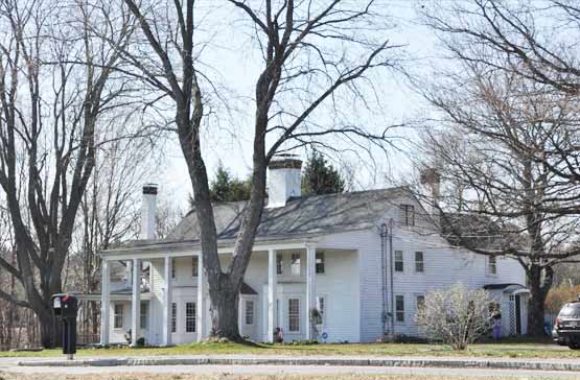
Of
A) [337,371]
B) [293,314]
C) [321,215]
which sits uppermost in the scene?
[321,215]

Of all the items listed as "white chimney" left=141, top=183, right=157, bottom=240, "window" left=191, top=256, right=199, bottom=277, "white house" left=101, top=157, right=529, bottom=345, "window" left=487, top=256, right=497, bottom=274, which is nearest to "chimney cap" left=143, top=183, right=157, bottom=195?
"white chimney" left=141, top=183, right=157, bottom=240

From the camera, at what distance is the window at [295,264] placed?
1746 inches

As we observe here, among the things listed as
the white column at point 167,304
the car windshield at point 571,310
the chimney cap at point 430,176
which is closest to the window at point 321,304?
the white column at point 167,304

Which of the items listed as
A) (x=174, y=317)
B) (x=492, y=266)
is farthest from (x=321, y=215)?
(x=492, y=266)

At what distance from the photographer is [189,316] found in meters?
47.9

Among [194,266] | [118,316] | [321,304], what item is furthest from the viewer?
[118,316]

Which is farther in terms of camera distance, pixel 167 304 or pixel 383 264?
pixel 167 304

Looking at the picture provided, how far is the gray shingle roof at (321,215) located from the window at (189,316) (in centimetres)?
330

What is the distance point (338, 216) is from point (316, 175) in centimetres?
2021

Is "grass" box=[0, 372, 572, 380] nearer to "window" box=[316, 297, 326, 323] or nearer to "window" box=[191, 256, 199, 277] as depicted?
"window" box=[316, 297, 326, 323]

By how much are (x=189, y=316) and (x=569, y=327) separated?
22.5 meters

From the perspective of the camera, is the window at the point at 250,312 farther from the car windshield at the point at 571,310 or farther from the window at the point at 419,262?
the car windshield at the point at 571,310

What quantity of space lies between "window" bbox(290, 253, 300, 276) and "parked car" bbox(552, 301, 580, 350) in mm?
15928

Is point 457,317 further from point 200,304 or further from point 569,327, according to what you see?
point 200,304
